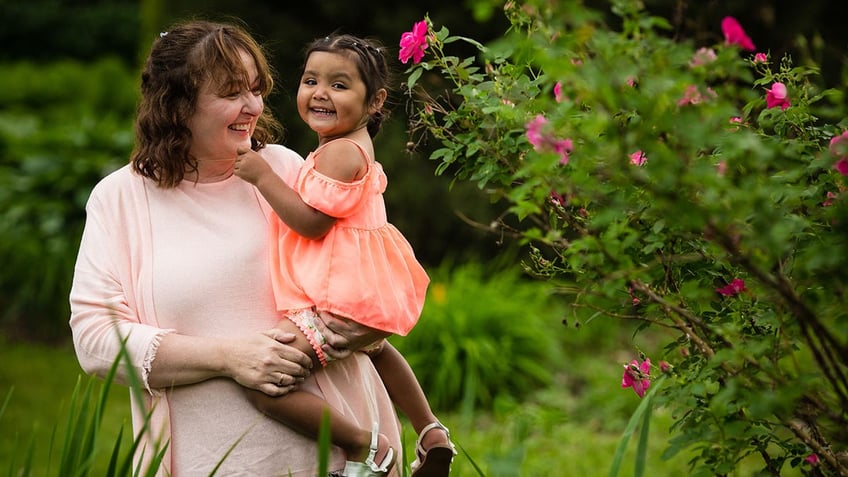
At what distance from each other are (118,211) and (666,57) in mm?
1402

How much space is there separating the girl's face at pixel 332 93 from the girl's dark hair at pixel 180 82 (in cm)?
13

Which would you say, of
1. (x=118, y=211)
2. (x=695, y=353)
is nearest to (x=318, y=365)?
(x=118, y=211)

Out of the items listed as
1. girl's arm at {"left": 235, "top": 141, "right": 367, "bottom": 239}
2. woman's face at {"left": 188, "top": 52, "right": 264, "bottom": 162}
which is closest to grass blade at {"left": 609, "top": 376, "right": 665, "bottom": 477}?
girl's arm at {"left": 235, "top": 141, "right": 367, "bottom": 239}

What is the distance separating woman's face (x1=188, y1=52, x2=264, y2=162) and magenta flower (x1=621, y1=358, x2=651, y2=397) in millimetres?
1050

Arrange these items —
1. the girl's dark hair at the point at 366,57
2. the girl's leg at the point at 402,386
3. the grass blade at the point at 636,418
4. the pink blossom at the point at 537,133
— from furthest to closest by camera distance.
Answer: the girl's leg at the point at 402,386, the girl's dark hair at the point at 366,57, the grass blade at the point at 636,418, the pink blossom at the point at 537,133

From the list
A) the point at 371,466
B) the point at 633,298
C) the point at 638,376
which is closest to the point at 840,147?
the point at 633,298

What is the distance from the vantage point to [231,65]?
2457 mm

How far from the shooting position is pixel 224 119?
8.05 ft

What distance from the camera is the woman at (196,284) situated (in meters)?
2.37

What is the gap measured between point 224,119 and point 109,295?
492 mm

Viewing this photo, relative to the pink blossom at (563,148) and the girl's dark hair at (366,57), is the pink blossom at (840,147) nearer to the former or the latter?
the pink blossom at (563,148)

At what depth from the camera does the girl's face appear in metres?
2.48

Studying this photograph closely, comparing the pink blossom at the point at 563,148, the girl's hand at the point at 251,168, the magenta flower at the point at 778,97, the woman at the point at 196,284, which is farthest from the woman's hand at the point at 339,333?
the magenta flower at the point at 778,97

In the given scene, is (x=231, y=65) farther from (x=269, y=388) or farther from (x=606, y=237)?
(x=606, y=237)
